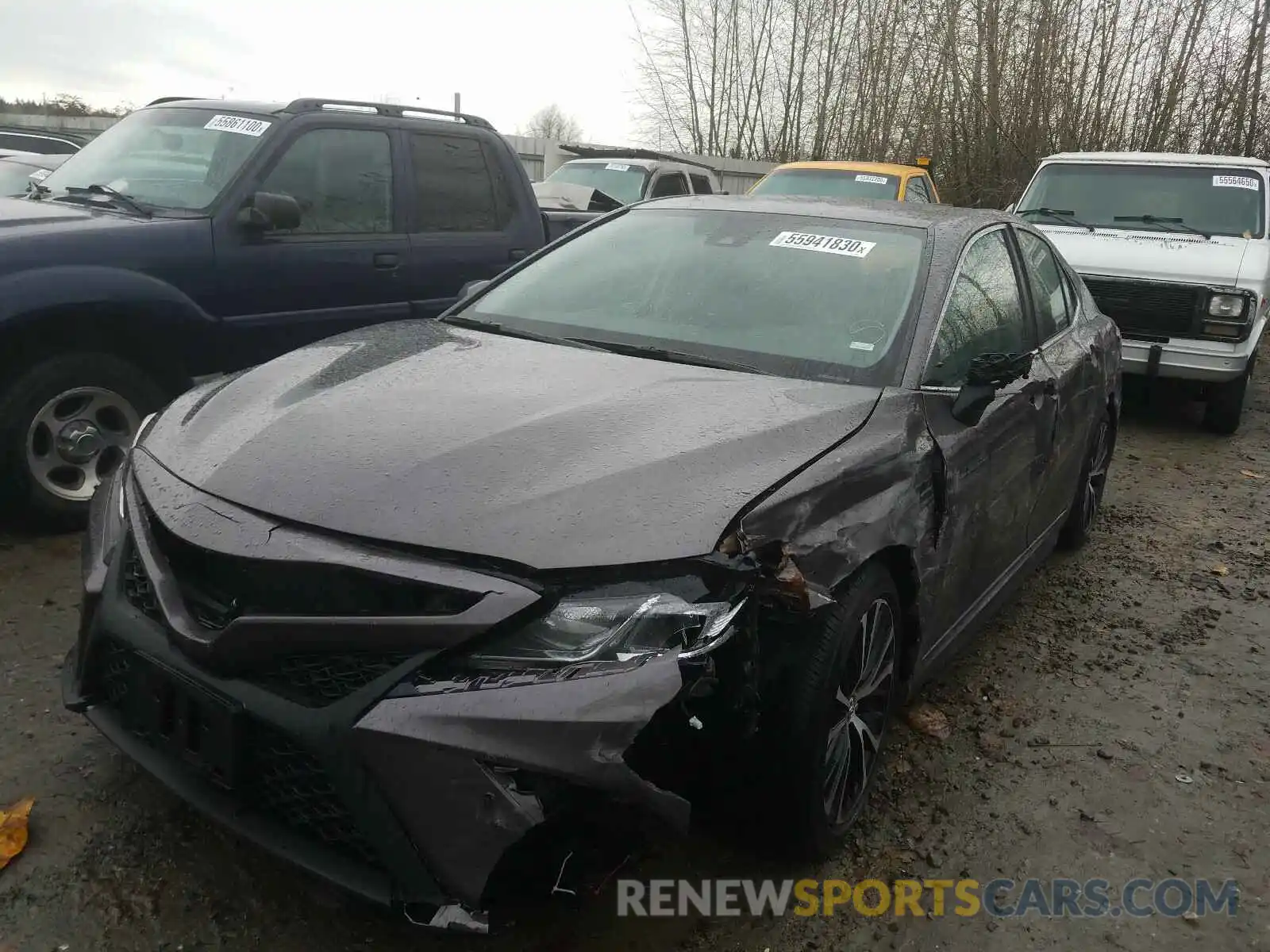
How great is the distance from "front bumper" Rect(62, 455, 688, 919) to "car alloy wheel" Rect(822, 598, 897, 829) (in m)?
0.70

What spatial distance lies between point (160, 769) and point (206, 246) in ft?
10.4

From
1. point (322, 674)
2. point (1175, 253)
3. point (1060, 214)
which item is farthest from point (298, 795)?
point (1060, 214)

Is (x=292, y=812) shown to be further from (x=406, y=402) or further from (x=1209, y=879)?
(x=1209, y=879)

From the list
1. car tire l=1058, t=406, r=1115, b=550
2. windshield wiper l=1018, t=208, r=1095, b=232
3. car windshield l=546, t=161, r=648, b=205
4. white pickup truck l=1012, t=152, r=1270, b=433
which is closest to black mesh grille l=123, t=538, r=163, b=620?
car tire l=1058, t=406, r=1115, b=550

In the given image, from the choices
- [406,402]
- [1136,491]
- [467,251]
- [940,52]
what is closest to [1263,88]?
[940,52]

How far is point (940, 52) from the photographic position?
19.7 metres

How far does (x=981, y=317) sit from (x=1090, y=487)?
2.14 meters

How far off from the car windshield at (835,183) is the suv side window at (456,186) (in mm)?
5783

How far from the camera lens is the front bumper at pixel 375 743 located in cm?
185

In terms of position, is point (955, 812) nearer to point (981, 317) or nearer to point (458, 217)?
point (981, 317)

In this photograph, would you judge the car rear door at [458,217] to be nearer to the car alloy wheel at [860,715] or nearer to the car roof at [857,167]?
the car alloy wheel at [860,715]

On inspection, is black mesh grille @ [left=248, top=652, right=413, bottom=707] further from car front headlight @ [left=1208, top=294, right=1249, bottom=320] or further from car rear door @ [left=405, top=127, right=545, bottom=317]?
car front headlight @ [left=1208, top=294, right=1249, bottom=320]

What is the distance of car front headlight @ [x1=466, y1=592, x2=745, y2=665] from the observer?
6.44 ft

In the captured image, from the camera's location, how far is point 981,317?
3457mm
